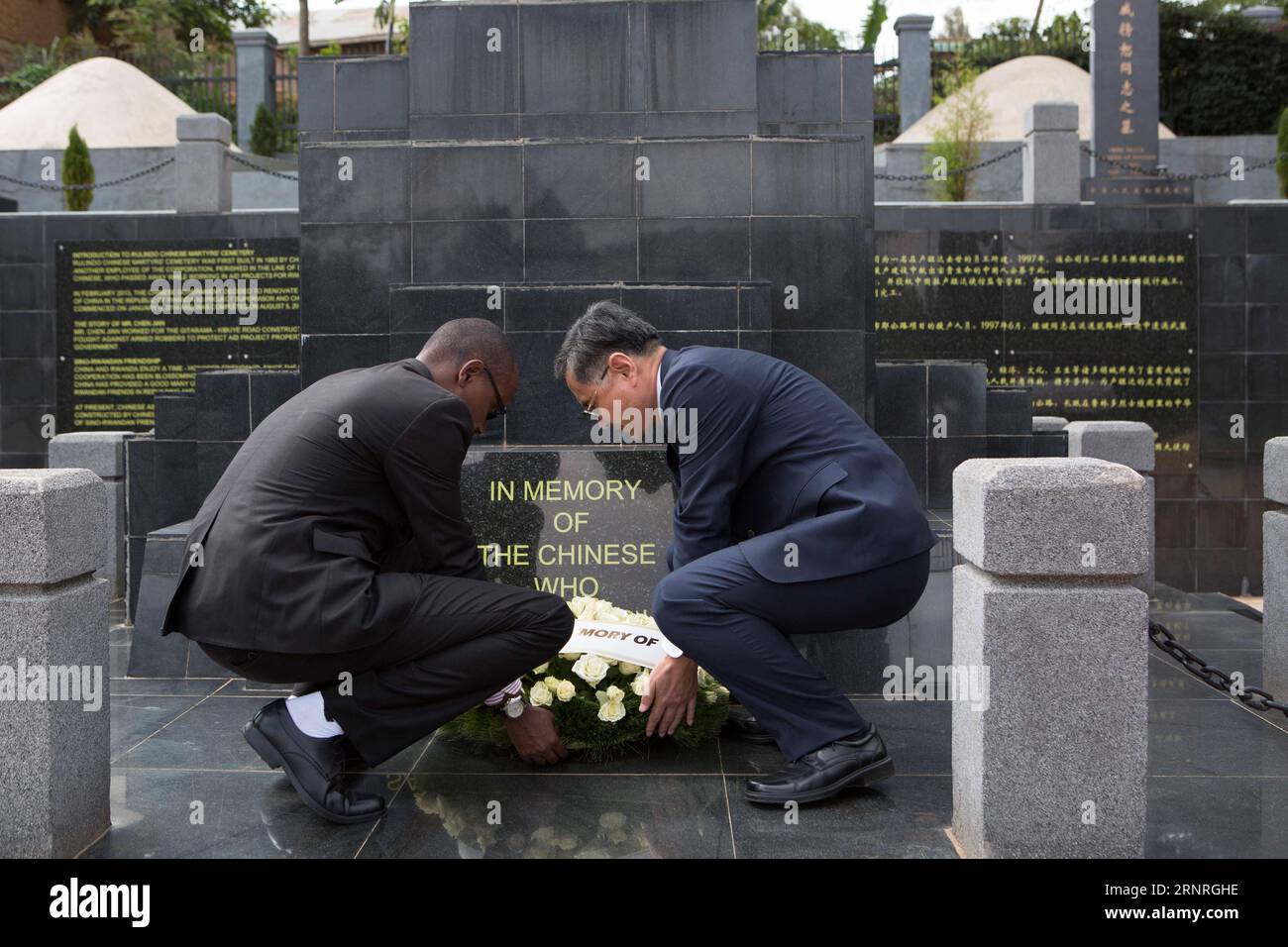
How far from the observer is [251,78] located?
23.7 meters

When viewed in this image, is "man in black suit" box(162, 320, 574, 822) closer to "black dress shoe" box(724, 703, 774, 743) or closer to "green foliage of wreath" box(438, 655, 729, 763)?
"green foliage of wreath" box(438, 655, 729, 763)

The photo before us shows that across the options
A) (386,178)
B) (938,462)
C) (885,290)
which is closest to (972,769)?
(938,462)

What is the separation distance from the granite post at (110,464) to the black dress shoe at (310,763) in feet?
17.8

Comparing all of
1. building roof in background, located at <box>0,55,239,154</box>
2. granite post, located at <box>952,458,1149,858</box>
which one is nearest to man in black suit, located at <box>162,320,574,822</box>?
granite post, located at <box>952,458,1149,858</box>

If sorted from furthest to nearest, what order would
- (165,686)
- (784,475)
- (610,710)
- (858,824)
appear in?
(165,686), (610,710), (784,475), (858,824)

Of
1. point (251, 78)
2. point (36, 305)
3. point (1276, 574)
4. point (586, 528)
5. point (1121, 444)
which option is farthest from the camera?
point (251, 78)

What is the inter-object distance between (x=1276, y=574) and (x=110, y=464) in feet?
26.1

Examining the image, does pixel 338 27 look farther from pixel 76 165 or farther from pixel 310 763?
pixel 310 763

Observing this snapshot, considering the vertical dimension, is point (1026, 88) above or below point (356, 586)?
above

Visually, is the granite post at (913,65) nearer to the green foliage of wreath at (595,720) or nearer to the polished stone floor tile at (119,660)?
the polished stone floor tile at (119,660)

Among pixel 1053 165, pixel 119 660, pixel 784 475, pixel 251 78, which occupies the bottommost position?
pixel 119 660

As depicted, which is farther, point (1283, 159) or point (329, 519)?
point (1283, 159)

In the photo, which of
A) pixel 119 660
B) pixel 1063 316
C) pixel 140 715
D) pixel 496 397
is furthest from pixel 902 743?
pixel 1063 316

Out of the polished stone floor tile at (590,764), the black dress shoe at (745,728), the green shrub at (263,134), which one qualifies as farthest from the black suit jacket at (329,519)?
the green shrub at (263,134)
